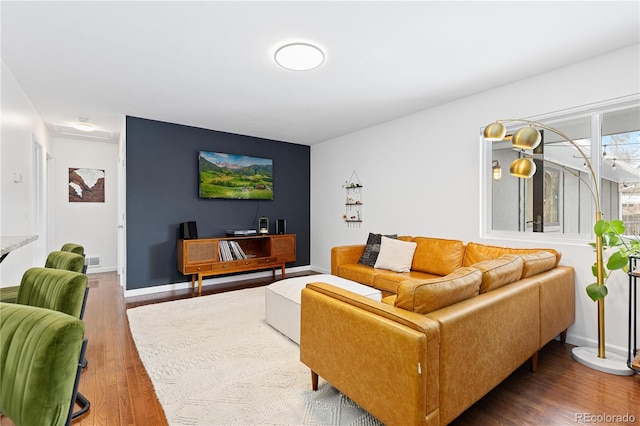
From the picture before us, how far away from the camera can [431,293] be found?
146 cm

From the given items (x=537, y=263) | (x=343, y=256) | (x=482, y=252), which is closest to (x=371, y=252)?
(x=343, y=256)

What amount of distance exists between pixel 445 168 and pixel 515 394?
2452mm

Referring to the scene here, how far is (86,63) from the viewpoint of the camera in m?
2.70

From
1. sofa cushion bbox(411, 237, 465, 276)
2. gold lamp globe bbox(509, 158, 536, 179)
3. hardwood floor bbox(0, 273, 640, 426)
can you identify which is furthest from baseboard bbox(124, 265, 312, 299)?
gold lamp globe bbox(509, 158, 536, 179)

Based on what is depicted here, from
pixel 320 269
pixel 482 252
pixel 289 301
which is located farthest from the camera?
pixel 320 269

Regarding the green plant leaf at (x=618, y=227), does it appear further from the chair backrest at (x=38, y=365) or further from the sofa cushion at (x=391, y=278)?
the chair backrest at (x=38, y=365)

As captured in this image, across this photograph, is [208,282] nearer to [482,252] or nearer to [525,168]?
[482,252]

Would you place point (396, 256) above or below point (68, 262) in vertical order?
below

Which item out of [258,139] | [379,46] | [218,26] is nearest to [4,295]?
[218,26]

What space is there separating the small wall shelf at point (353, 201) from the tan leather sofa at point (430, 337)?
116 inches

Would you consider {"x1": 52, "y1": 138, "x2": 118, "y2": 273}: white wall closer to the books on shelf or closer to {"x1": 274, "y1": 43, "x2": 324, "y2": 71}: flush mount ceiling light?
the books on shelf

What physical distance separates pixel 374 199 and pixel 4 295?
4005 millimetres

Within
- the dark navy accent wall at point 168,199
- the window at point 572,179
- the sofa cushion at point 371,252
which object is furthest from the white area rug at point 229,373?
the window at point 572,179

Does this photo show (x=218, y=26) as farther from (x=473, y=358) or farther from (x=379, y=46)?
(x=473, y=358)
